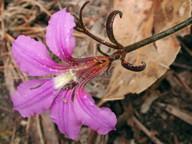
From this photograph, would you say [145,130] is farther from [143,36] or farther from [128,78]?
[143,36]

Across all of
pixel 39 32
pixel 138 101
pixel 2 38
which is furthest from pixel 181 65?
pixel 2 38

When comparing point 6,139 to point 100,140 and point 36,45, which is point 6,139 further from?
point 36,45

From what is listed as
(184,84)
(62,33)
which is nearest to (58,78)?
(62,33)

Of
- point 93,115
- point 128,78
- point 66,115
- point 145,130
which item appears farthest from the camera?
point 145,130

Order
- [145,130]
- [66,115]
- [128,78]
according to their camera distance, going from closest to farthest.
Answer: [66,115]
[128,78]
[145,130]

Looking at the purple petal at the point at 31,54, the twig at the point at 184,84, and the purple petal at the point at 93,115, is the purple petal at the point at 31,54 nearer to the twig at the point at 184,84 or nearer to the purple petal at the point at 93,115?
the purple petal at the point at 93,115

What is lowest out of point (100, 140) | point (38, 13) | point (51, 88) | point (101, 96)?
point (100, 140)
